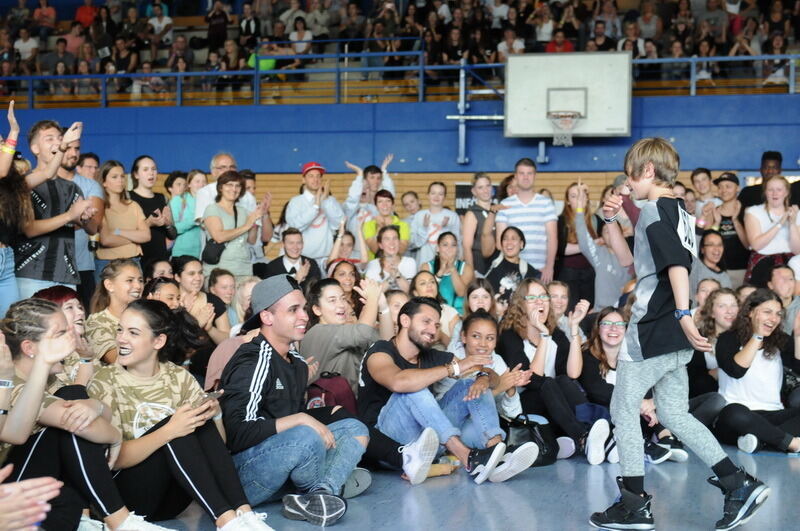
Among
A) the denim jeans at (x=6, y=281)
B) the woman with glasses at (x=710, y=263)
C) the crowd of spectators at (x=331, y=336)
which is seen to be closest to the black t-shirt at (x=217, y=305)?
the crowd of spectators at (x=331, y=336)

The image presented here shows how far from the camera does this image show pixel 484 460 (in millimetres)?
5375

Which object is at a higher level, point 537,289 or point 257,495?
point 537,289

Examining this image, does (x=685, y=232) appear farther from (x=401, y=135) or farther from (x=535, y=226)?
(x=401, y=135)

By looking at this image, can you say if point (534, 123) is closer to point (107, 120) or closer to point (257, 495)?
point (107, 120)

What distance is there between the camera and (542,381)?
6.50 meters

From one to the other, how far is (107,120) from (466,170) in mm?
5894

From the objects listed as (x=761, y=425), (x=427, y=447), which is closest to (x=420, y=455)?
(x=427, y=447)

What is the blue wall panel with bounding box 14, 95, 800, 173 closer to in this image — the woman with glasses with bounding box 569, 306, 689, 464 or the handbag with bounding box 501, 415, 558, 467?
the woman with glasses with bounding box 569, 306, 689, 464

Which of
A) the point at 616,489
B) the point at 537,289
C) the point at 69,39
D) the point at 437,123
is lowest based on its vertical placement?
the point at 616,489

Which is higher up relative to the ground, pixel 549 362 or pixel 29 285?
pixel 29 285

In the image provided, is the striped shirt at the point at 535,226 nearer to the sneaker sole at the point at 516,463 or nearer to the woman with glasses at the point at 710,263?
the woman with glasses at the point at 710,263

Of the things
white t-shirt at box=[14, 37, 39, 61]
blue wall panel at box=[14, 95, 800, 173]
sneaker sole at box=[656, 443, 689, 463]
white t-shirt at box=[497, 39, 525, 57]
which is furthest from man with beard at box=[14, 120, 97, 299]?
white t-shirt at box=[14, 37, 39, 61]

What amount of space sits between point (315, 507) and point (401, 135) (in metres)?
10.4

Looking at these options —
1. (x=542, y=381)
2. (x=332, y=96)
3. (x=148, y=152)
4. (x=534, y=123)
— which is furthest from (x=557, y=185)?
(x=542, y=381)
